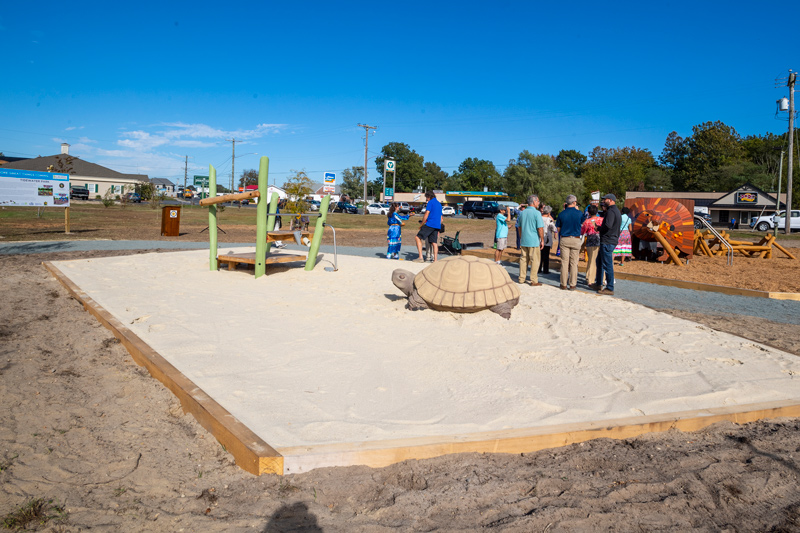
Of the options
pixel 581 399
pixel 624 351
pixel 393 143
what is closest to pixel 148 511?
pixel 581 399

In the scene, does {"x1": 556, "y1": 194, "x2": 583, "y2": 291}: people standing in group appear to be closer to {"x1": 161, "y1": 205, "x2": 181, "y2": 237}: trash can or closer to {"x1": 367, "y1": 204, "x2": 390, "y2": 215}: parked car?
{"x1": 161, "y1": 205, "x2": 181, "y2": 237}: trash can

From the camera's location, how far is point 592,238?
410 inches

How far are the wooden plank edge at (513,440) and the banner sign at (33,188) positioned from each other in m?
19.5

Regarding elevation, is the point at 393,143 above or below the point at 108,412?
above

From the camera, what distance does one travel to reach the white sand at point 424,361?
3873mm

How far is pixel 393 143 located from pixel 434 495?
124335 mm

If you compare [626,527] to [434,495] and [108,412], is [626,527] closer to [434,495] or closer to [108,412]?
[434,495]

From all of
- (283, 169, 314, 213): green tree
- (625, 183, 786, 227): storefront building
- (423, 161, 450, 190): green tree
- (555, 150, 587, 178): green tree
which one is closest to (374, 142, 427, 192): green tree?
(423, 161, 450, 190): green tree

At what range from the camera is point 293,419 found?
3.68m

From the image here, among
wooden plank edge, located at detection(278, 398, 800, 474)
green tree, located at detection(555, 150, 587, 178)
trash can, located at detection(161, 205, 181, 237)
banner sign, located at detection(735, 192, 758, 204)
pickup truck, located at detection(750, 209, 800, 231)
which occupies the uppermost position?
green tree, located at detection(555, 150, 587, 178)

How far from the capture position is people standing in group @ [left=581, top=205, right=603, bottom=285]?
10414 millimetres

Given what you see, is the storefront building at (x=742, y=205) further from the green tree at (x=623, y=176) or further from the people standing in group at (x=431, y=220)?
the people standing in group at (x=431, y=220)

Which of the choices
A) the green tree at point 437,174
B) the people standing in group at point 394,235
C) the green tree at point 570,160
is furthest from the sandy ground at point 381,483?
the green tree at point 437,174

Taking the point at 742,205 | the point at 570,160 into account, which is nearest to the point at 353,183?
the point at 570,160
